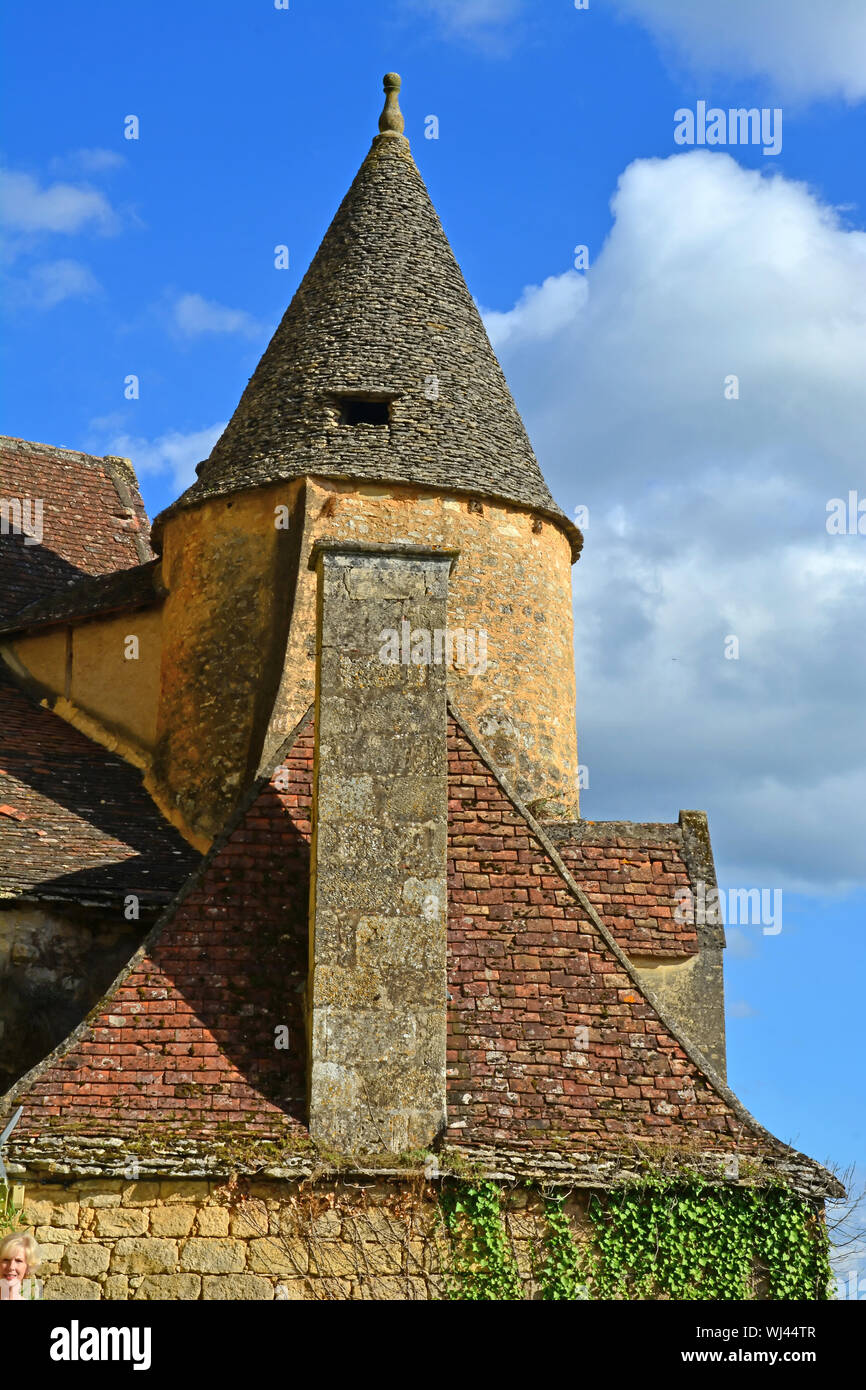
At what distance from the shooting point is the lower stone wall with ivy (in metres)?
10.8

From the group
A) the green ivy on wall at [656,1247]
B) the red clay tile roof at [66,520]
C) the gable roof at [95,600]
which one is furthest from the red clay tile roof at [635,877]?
the red clay tile roof at [66,520]

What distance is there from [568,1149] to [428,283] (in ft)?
34.0

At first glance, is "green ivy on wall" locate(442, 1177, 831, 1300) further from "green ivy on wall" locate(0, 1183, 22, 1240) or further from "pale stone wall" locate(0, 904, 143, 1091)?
"pale stone wall" locate(0, 904, 143, 1091)

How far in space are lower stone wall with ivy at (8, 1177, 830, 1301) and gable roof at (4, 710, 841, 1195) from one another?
0.65 ft

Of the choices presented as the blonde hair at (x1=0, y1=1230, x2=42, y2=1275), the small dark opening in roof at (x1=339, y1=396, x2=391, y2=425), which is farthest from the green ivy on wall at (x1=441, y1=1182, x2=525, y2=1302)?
the small dark opening in roof at (x1=339, y1=396, x2=391, y2=425)

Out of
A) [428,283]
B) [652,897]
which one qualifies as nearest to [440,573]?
[652,897]

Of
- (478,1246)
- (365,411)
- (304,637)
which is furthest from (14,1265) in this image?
(365,411)

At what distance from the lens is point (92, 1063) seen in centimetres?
1155

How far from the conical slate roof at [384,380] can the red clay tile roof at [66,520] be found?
3359 mm

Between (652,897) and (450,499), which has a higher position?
(450,499)

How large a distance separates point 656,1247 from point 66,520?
13.3 m

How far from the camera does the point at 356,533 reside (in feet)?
53.7
